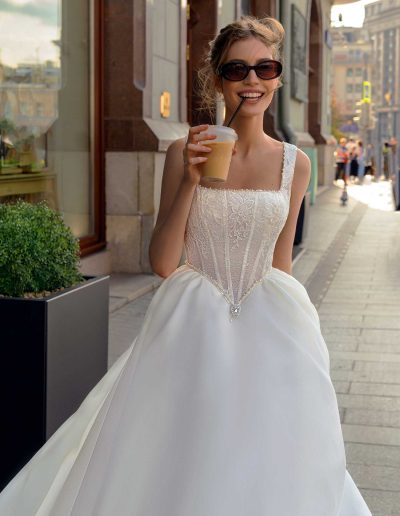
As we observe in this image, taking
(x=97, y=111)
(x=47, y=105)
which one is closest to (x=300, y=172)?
(x=47, y=105)

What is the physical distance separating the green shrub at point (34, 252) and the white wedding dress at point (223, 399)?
105 cm

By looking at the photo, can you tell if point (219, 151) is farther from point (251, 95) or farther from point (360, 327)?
point (360, 327)

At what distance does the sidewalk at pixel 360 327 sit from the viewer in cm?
453

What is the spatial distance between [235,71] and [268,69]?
0.33 feet

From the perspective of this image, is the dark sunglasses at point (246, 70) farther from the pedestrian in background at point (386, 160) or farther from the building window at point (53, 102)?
the pedestrian in background at point (386, 160)

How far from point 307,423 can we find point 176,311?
20.4 inches

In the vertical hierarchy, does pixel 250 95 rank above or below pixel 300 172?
above

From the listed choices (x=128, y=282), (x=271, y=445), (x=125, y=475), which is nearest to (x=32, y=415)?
(x=125, y=475)

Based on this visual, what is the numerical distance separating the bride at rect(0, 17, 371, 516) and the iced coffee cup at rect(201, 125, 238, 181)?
2 centimetres

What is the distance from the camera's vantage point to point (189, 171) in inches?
110

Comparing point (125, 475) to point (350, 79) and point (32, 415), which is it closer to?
point (32, 415)

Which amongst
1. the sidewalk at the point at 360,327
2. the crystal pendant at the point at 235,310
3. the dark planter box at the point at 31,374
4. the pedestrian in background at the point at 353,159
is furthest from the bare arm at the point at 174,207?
the pedestrian in background at the point at 353,159

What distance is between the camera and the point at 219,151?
2650mm

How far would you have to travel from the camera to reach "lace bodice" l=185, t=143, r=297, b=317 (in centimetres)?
298
